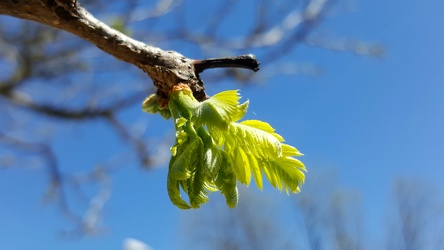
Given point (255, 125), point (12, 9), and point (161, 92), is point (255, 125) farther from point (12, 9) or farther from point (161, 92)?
point (12, 9)

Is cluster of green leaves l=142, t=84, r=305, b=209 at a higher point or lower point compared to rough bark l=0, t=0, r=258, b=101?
lower

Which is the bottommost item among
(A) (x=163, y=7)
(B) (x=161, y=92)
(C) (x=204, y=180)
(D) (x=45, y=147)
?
(C) (x=204, y=180)

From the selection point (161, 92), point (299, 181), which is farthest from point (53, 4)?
point (299, 181)

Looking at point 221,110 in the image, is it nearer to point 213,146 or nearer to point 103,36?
point 213,146

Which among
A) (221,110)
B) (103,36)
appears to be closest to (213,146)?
(221,110)

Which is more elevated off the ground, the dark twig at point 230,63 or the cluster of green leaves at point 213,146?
the dark twig at point 230,63
